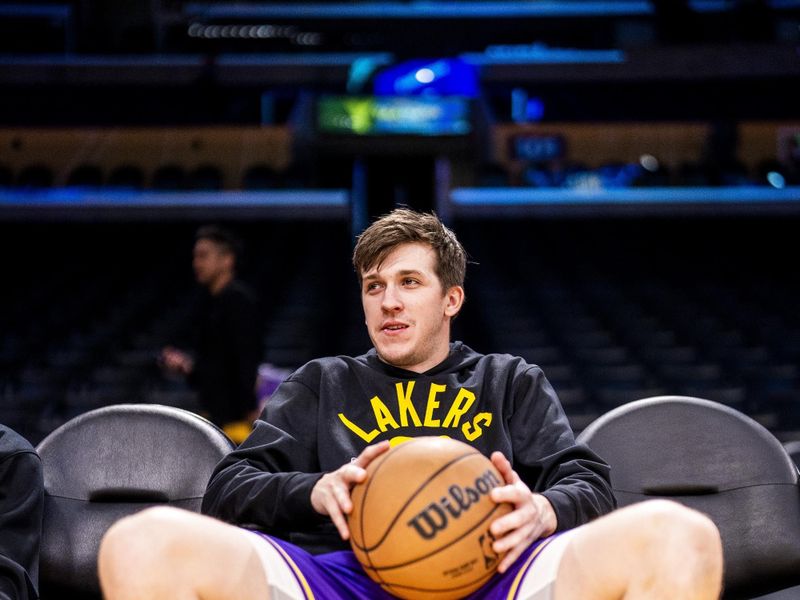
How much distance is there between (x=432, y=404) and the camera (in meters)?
1.96

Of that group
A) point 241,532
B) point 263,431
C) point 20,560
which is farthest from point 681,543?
point 20,560

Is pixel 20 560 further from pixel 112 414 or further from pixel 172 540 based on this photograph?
pixel 172 540

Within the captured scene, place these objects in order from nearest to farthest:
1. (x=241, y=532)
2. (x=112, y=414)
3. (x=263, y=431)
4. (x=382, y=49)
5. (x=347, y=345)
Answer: (x=241, y=532), (x=263, y=431), (x=112, y=414), (x=347, y=345), (x=382, y=49)

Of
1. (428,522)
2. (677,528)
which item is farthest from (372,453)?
(677,528)

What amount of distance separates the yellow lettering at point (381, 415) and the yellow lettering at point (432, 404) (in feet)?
0.23

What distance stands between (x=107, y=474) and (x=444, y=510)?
99cm

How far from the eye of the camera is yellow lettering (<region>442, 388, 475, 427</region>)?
6.32ft

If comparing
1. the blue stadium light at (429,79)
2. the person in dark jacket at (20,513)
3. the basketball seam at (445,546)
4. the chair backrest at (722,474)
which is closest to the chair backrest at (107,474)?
the person in dark jacket at (20,513)

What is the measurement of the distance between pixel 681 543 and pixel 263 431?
0.92m

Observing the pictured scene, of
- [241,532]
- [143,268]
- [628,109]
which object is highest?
[241,532]

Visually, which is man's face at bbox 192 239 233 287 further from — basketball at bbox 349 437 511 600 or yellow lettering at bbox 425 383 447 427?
basketball at bbox 349 437 511 600

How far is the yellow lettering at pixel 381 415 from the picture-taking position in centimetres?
194

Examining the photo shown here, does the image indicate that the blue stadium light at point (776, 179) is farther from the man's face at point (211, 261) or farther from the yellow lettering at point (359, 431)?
the yellow lettering at point (359, 431)

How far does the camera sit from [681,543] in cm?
135
